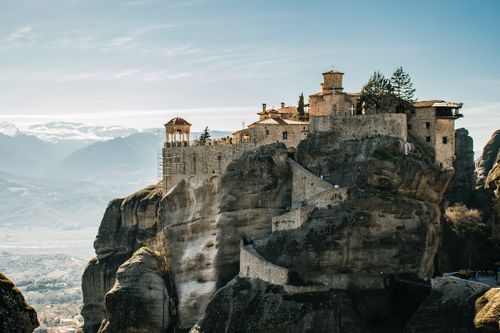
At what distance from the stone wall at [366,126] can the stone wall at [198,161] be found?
1028 centimetres

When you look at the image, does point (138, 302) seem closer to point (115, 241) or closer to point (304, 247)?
point (115, 241)

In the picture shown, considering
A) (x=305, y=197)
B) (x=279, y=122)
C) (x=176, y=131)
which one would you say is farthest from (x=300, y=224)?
(x=176, y=131)

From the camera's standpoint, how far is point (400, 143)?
90.3 meters

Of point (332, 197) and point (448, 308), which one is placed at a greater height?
point (332, 197)

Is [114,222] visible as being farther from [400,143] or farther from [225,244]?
[400,143]

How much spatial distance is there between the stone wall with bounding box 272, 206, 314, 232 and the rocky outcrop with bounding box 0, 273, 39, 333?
47.2 m

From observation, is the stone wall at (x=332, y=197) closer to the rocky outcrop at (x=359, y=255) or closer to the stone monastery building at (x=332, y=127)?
the rocky outcrop at (x=359, y=255)

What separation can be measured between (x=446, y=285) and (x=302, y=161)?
21.7 m

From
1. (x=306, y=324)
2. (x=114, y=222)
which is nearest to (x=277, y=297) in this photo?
(x=306, y=324)

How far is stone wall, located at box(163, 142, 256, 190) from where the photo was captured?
334 feet

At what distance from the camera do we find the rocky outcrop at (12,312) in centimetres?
4225

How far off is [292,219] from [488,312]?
25824mm

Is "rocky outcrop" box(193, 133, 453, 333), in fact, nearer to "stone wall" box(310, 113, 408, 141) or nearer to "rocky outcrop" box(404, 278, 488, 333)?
"stone wall" box(310, 113, 408, 141)

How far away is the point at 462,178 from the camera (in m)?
111
